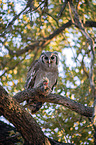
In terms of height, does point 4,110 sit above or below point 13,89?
below

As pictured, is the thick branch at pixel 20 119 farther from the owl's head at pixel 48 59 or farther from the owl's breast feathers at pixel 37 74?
the owl's head at pixel 48 59

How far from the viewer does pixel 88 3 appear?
455 centimetres

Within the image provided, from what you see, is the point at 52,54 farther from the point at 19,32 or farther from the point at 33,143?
the point at 33,143

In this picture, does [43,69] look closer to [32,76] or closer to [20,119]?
[32,76]

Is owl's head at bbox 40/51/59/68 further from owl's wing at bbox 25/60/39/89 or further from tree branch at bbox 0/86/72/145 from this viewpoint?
tree branch at bbox 0/86/72/145

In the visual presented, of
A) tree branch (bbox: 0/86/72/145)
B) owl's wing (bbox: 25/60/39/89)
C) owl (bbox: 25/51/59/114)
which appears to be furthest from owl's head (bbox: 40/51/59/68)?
tree branch (bbox: 0/86/72/145)

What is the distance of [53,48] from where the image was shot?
20.8 feet

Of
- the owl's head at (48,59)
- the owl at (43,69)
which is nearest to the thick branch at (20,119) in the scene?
the owl at (43,69)

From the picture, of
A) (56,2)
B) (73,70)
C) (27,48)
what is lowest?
(73,70)

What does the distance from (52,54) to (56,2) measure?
1586 mm

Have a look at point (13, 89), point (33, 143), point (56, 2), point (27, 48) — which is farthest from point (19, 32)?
point (33, 143)

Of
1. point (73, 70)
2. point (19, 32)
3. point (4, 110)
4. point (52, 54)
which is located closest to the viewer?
point (4, 110)

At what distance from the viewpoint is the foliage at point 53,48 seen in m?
3.65

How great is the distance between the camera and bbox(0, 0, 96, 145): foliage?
144 inches
